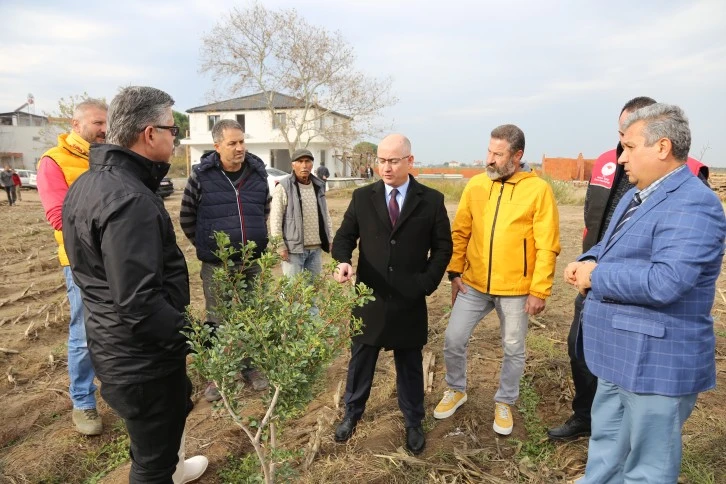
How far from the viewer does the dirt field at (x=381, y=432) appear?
294 cm

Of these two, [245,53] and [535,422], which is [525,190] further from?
[245,53]

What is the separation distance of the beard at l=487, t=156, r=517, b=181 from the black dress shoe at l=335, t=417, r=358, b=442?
2.08m

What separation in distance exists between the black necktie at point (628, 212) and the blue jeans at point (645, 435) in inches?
31.7

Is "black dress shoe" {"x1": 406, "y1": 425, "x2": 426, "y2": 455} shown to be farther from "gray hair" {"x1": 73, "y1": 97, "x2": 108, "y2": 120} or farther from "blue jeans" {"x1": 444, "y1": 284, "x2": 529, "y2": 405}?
"gray hair" {"x1": 73, "y1": 97, "x2": 108, "y2": 120}

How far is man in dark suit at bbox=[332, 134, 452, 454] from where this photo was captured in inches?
124

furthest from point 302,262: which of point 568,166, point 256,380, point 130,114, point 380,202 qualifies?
point 568,166

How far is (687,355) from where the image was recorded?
2.02m

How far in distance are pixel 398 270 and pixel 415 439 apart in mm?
1220

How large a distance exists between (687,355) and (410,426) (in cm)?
188

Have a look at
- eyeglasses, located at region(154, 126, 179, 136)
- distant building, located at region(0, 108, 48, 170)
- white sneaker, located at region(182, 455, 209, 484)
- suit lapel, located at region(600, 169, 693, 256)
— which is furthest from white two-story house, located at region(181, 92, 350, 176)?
suit lapel, located at region(600, 169, 693, 256)

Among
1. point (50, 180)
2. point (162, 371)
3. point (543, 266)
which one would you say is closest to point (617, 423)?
point (543, 266)

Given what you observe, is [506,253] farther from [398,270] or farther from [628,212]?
[628,212]

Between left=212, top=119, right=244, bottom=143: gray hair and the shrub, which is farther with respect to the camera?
left=212, top=119, right=244, bottom=143: gray hair

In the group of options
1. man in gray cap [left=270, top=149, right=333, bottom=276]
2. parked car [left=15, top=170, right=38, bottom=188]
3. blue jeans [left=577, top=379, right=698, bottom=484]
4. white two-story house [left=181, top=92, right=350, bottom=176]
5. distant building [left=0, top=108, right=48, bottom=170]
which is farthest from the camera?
distant building [left=0, top=108, right=48, bottom=170]
